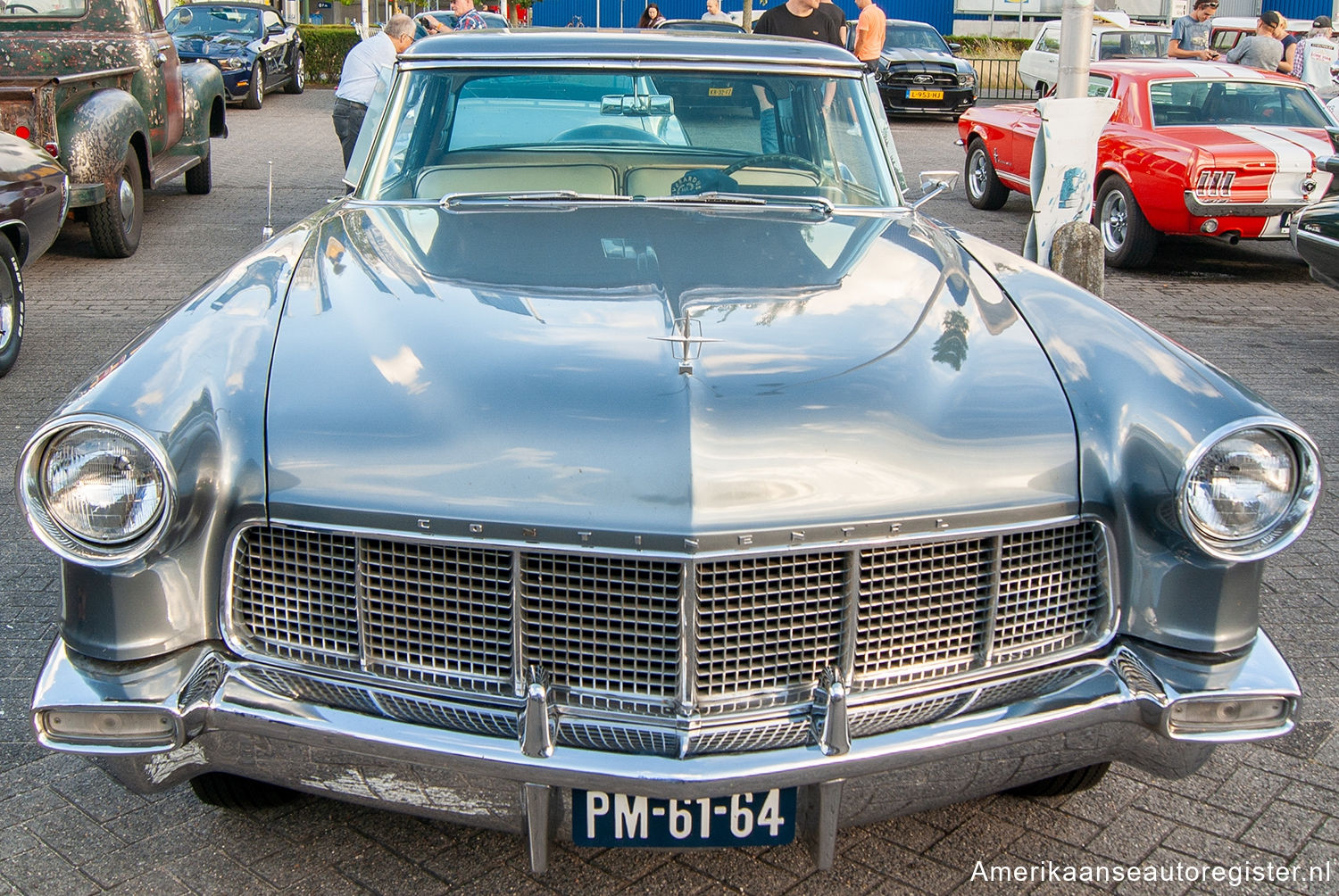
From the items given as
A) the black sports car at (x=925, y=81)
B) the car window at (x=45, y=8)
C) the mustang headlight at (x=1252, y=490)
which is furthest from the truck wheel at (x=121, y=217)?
the black sports car at (x=925, y=81)

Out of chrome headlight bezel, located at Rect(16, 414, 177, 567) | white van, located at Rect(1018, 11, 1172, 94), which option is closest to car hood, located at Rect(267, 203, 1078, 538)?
chrome headlight bezel, located at Rect(16, 414, 177, 567)

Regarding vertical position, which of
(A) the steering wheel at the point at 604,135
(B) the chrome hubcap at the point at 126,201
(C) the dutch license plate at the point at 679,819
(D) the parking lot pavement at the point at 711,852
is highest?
(A) the steering wheel at the point at 604,135

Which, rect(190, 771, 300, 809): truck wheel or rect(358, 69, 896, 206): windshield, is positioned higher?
rect(358, 69, 896, 206): windshield

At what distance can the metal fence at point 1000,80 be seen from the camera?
23672 mm

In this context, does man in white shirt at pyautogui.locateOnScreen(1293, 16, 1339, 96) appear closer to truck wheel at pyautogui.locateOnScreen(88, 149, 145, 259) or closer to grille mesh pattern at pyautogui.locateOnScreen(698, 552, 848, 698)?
truck wheel at pyautogui.locateOnScreen(88, 149, 145, 259)

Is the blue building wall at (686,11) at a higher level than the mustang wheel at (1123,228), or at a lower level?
Result: higher

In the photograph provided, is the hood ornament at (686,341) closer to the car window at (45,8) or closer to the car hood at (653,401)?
the car hood at (653,401)

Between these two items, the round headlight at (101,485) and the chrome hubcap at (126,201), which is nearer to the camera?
the round headlight at (101,485)

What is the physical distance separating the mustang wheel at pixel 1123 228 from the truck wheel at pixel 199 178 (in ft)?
24.6

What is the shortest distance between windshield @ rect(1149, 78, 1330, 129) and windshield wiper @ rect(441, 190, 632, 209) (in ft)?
22.6

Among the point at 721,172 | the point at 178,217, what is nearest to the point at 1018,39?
the point at 178,217

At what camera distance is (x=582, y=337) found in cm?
241

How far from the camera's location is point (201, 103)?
1038cm

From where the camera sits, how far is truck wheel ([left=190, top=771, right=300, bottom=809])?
2.54 meters
